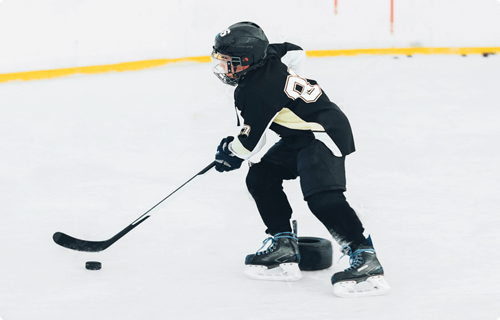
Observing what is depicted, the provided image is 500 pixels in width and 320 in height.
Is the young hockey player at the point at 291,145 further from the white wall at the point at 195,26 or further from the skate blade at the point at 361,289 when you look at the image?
the white wall at the point at 195,26

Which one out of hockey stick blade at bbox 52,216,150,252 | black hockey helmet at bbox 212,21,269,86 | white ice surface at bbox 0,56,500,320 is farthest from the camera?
hockey stick blade at bbox 52,216,150,252

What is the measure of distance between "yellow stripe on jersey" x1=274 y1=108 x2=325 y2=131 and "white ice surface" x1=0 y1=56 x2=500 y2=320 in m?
0.47

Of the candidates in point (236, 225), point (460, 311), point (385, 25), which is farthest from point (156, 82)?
point (460, 311)

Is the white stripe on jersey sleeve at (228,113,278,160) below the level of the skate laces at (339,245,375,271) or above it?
above

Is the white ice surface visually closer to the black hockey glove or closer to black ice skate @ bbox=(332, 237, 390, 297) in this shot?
black ice skate @ bbox=(332, 237, 390, 297)

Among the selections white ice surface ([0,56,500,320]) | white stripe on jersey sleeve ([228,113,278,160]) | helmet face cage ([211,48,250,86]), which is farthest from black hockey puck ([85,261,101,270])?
helmet face cage ([211,48,250,86])

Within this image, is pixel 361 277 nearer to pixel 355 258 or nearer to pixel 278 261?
pixel 355 258

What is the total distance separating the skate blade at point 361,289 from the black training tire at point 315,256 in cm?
21

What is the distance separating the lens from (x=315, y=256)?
2266mm

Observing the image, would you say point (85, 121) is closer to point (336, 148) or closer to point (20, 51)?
point (20, 51)

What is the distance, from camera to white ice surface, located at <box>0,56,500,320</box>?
2.02 m

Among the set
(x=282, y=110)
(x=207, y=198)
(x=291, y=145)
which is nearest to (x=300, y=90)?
(x=282, y=110)

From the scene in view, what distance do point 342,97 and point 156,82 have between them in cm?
142

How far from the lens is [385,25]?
20.6 ft
